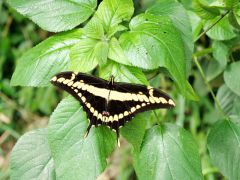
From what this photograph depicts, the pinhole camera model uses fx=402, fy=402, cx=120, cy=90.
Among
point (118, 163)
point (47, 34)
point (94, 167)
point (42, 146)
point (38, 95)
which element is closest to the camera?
point (94, 167)

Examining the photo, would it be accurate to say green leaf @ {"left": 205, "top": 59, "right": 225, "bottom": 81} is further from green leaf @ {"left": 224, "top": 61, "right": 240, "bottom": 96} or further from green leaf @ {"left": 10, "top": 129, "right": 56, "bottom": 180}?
green leaf @ {"left": 10, "top": 129, "right": 56, "bottom": 180}

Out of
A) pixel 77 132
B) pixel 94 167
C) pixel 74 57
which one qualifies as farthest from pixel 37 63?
pixel 94 167

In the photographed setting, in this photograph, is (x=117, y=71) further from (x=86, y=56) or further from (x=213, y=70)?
(x=213, y=70)

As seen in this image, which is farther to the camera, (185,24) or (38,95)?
(38,95)

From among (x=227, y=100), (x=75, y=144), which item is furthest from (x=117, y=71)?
(x=227, y=100)

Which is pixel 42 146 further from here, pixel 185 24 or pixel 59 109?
pixel 185 24

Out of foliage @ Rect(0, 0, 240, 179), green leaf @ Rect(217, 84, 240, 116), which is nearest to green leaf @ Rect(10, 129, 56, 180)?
foliage @ Rect(0, 0, 240, 179)
